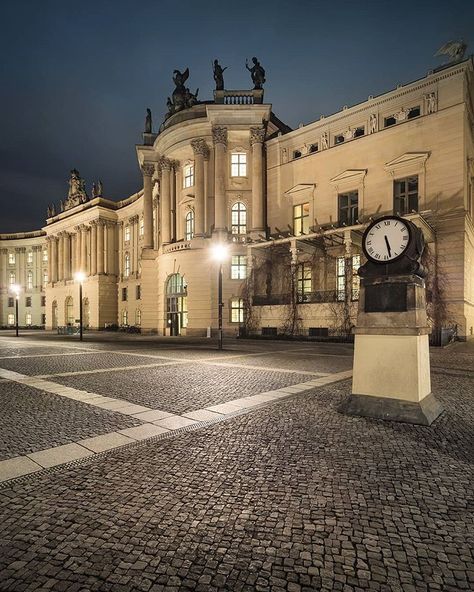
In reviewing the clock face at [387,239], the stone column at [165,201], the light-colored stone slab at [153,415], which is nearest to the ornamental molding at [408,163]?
the stone column at [165,201]

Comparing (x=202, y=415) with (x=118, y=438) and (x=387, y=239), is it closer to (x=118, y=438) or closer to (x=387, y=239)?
(x=118, y=438)

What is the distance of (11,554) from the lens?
8.02 feet

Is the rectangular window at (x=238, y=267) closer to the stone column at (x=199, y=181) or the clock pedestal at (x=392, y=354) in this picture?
the stone column at (x=199, y=181)

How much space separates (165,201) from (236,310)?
1447 centimetres

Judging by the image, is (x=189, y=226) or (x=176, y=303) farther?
(x=189, y=226)

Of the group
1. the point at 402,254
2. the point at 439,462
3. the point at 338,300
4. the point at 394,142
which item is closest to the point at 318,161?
the point at 394,142

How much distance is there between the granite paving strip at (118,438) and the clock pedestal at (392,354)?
6.25ft

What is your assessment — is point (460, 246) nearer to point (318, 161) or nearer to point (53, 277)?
point (318, 161)

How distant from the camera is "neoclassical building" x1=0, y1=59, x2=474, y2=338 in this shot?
82.7 feet

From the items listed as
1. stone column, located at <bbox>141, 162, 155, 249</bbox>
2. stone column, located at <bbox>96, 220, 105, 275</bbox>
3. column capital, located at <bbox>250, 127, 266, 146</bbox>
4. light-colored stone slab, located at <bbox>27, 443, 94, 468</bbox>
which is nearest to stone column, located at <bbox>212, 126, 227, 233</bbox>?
column capital, located at <bbox>250, 127, 266, 146</bbox>

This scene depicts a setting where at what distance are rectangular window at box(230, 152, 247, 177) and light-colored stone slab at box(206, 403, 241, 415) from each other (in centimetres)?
3219

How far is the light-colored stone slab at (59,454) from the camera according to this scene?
4023 mm

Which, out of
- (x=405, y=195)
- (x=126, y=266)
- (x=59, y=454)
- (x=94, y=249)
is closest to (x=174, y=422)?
(x=59, y=454)

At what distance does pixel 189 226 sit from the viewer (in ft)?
124
